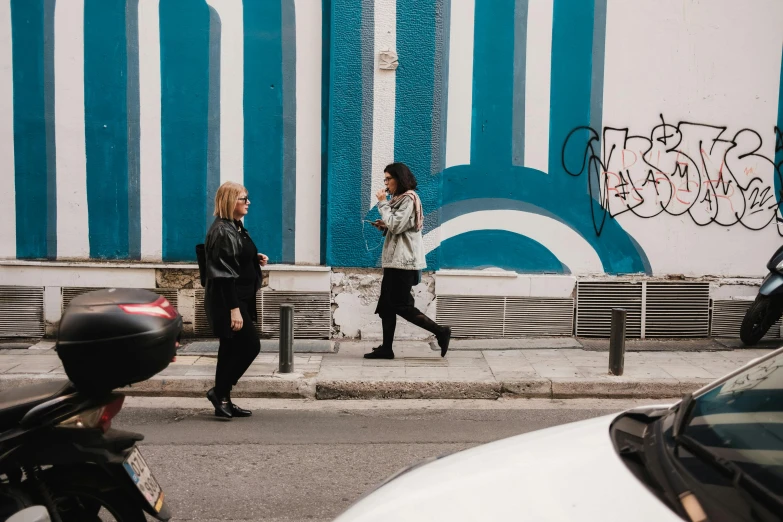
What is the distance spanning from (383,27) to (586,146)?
2674 millimetres

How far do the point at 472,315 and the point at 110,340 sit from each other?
609 cm

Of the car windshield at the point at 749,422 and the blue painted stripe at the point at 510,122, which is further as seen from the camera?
the blue painted stripe at the point at 510,122

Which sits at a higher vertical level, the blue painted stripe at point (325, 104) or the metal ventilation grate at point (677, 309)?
the blue painted stripe at point (325, 104)

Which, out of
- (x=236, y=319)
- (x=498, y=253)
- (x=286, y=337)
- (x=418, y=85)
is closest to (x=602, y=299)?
(x=498, y=253)

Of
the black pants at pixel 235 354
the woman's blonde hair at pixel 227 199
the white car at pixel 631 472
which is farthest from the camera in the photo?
the black pants at pixel 235 354

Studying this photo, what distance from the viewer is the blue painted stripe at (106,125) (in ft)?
28.0

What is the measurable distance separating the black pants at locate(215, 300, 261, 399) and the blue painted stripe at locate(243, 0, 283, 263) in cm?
291

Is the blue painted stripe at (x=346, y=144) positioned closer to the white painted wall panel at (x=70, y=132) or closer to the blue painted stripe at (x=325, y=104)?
the blue painted stripe at (x=325, y=104)

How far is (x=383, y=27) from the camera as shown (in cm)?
846

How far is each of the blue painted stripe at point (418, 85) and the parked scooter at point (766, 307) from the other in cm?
361

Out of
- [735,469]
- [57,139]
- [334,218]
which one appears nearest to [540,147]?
[334,218]

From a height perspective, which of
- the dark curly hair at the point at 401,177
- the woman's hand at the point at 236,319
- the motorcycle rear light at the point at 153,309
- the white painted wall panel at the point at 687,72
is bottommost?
the woman's hand at the point at 236,319

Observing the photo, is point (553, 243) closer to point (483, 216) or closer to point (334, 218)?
point (483, 216)

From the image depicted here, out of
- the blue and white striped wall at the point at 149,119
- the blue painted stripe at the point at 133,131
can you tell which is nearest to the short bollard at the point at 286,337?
the blue and white striped wall at the point at 149,119
